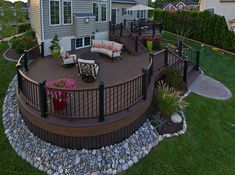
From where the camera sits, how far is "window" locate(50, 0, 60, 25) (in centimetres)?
1305

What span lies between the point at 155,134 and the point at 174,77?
3434 millimetres

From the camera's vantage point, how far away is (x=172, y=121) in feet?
26.1

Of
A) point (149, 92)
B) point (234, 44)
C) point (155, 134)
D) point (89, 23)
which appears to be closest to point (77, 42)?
point (89, 23)

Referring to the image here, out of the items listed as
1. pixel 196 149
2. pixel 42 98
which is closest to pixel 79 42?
pixel 42 98

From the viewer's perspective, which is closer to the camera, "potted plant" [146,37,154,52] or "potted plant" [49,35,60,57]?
"potted plant" [49,35,60,57]

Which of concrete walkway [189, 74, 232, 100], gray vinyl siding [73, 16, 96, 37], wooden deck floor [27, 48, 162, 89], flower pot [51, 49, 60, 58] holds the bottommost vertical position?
concrete walkway [189, 74, 232, 100]

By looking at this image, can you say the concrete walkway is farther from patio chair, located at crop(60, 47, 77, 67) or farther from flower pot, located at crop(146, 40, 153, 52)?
patio chair, located at crop(60, 47, 77, 67)

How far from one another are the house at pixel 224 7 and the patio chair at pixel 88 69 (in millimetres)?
17986

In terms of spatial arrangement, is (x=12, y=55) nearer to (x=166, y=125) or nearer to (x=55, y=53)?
(x=55, y=53)

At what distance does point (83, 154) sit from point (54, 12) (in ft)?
31.5

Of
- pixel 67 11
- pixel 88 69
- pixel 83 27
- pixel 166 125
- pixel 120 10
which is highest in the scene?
pixel 120 10

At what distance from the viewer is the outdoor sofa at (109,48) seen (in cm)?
1240

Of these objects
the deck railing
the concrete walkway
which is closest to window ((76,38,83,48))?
the concrete walkway

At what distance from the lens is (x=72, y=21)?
46.8 feet
